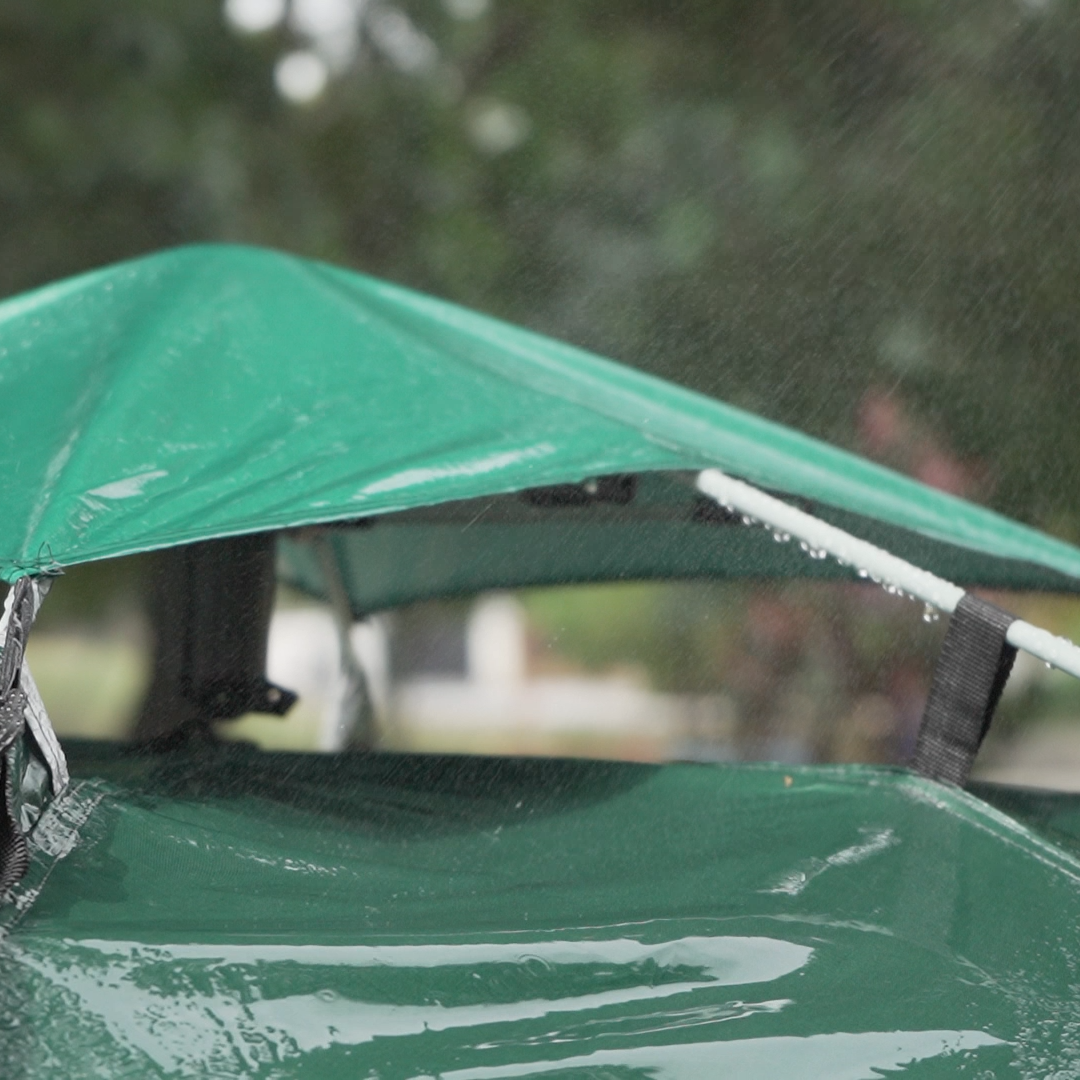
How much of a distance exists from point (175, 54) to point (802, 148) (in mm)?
2744

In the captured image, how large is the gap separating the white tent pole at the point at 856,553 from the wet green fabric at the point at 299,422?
0.15ft

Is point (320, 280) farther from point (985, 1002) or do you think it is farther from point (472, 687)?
point (472, 687)

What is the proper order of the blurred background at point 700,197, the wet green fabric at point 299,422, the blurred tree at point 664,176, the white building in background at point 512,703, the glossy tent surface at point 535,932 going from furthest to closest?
1. the white building in background at point 512,703
2. the blurred tree at point 664,176
3. the blurred background at point 700,197
4. the wet green fabric at point 299,422
5. the glossy tent surface at point 535,932

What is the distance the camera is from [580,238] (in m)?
6.89

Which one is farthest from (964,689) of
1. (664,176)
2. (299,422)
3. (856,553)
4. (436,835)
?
(664,176)

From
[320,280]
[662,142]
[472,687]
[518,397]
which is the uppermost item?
[662,142]

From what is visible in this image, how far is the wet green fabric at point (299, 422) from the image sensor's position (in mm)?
1448

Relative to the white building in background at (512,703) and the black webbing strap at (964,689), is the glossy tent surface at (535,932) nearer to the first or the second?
the black webbing strap at (964,689)

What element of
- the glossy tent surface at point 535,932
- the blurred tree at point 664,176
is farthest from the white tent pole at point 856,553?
the blurred tree at point 664,176

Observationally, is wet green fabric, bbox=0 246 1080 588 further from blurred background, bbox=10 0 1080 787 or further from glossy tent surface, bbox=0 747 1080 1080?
blurred background, bbox=10 0 1080 787

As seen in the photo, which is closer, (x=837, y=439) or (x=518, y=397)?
(x=518, y=397)

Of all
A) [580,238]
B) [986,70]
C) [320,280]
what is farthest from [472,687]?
[320,280]

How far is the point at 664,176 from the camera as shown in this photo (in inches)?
266

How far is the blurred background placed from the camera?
20.7 feet
